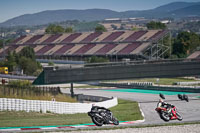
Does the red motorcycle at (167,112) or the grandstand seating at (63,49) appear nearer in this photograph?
the red motorcycle at (167,112)

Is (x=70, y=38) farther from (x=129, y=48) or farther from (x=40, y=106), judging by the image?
(x=40, y=106)

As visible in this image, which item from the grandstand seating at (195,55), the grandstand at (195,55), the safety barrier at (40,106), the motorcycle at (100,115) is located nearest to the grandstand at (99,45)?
the grandstand at (195,55)

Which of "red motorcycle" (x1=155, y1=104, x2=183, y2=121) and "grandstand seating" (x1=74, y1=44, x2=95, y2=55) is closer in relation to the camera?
"red motorcycle" (x1=155, y1=104, x2=183, y2=121)

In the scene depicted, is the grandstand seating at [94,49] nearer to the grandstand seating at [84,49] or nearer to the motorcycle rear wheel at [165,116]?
the grandstand seating at [84,49]

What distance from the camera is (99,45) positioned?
135 metres

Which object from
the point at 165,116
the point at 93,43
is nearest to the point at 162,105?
the point at 165,116

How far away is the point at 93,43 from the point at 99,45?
4468 millimetres

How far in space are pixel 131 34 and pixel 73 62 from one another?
22200mm

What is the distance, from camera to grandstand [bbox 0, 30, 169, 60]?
387 ft

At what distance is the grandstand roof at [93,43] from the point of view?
122438mm

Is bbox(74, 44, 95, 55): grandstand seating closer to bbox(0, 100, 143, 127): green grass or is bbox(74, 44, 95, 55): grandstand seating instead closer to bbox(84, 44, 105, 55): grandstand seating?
bbox(84, 44, 105, 55): grandstand seating

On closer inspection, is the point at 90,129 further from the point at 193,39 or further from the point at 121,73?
the point at 193,39

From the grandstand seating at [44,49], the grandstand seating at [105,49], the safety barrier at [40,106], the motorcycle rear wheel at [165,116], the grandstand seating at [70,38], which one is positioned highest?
the motorcycle rear wheel at [165,116]

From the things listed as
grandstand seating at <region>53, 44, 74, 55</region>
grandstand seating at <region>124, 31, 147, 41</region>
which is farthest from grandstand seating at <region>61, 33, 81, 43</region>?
grandstand seating at <region>124, 31, 147, 41</region>
